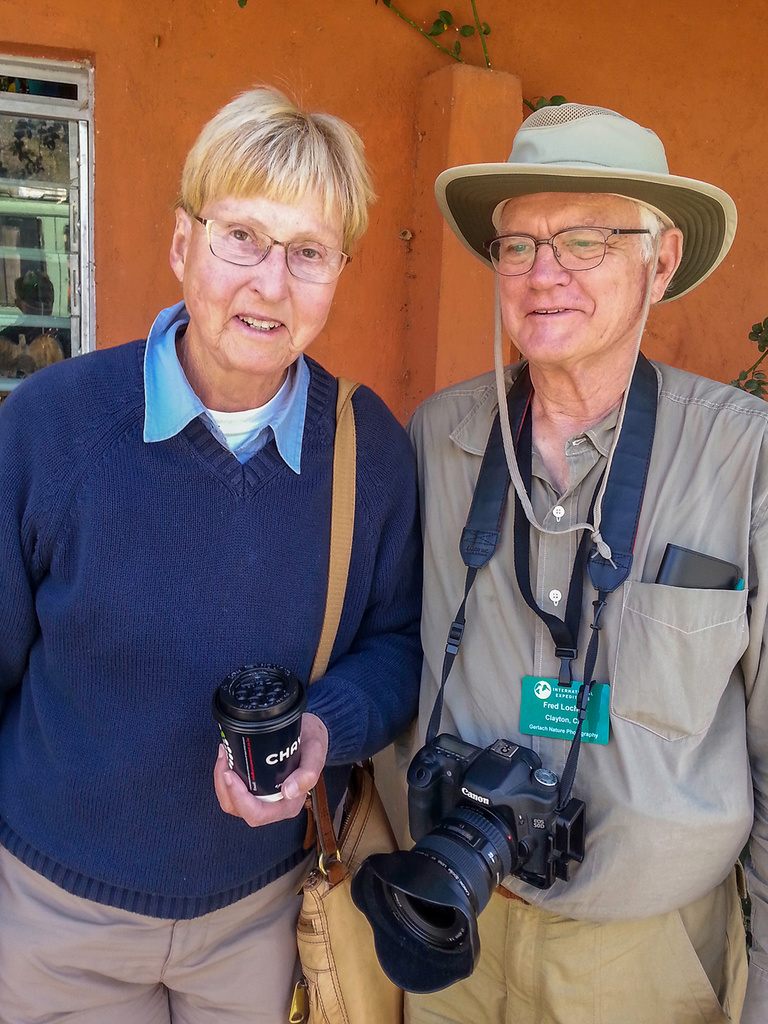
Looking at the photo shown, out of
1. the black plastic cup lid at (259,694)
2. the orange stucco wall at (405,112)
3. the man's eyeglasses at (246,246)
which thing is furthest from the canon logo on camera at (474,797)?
the orange stucco wall at (405,112)

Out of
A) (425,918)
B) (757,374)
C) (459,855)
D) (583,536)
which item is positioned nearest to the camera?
(459,855)

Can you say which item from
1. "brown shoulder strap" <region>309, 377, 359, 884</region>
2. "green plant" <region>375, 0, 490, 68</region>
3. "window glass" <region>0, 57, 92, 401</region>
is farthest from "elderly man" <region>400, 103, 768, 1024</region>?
"window glass" <region>0, 57, 92, 401</region>

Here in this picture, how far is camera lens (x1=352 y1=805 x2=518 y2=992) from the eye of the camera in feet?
4.56

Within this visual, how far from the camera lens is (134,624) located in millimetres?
1507

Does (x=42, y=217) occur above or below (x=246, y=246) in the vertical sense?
above

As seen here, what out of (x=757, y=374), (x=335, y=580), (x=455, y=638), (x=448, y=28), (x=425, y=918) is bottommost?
(x=425, y=918)

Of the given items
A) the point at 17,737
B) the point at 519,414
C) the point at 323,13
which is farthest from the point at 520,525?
the point at 323,13

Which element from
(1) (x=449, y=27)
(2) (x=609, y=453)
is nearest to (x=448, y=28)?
(1) (x=449, y=27)

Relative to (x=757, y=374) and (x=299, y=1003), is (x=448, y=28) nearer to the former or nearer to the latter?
(x=757, y=374)

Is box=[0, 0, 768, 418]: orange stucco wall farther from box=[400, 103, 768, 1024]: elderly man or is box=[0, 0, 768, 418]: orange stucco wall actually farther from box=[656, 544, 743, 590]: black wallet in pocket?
box=[656, 544, 743, 590]: black wallet in pocket

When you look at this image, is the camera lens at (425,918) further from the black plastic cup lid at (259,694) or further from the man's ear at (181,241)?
the man's ear at (181,241)

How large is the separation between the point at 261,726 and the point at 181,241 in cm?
94

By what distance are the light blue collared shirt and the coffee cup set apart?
0.46m

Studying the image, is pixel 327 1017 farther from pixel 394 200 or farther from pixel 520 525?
pixel 394 200
